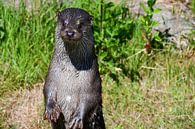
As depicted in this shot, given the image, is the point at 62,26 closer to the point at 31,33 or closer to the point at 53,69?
the point at 53,69

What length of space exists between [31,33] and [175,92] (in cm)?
130

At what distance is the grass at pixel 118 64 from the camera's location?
18.3ft

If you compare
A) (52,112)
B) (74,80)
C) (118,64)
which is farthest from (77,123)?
(118,64)

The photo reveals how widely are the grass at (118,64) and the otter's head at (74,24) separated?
1410 mm

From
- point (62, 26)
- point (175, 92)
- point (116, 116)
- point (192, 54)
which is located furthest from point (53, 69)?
point (192, 54)

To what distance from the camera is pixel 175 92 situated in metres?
5.75

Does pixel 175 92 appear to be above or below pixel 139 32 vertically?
below

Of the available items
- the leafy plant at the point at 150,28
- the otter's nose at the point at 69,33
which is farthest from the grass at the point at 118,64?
the otter's nose at the point at 69,33

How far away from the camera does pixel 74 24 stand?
4145 mm

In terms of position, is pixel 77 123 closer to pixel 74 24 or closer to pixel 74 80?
pixel 74 80

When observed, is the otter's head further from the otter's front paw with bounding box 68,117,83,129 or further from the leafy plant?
the leafy plant

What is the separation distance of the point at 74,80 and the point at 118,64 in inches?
63.2

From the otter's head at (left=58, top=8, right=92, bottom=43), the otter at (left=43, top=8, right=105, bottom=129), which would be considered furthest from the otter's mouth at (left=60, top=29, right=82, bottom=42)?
the otter at (left=43, top=8, right=105, bottom=129)

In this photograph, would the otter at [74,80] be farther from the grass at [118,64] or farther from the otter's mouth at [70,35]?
the grass at [118,64]
